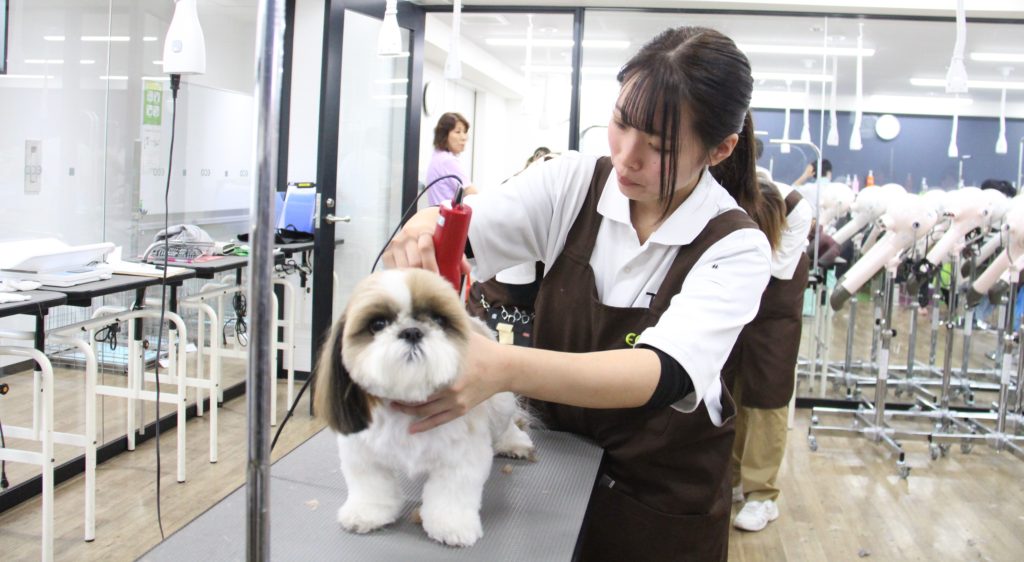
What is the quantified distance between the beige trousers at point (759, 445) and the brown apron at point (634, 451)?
192cm

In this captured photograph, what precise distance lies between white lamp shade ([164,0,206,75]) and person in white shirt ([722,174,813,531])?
6.80 ft

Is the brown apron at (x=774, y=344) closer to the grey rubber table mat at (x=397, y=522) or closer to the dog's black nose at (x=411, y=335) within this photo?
the grey rubber table mat at (x=397, y=522)

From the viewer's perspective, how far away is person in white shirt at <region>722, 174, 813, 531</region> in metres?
3.07

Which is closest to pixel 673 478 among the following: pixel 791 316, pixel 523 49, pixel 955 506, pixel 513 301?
pixel 513 301

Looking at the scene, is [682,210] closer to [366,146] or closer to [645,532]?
[645,532]

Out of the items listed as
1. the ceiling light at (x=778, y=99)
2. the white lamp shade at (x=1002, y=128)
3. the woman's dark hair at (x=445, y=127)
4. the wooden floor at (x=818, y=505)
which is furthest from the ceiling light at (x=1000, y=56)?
the woman's dark hair at (x=445, y=127)

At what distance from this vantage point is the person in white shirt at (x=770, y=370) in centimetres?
307

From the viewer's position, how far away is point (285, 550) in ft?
3.05

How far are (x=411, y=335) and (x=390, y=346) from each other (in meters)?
0.03

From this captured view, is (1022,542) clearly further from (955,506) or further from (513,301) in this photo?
(513,301)

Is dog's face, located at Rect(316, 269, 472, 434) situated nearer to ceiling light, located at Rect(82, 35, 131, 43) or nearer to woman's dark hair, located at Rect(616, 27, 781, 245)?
woman's dark hair, located at Rect(616, 27, 781, 245)

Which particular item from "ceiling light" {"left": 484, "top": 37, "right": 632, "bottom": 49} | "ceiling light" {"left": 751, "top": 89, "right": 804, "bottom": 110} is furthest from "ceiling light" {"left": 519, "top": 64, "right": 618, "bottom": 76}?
"ceiling light" {"left": 751, "top": 89, "right": 804, "bottom": 110}

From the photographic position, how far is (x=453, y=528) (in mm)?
958

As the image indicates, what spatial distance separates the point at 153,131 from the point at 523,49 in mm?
3338
